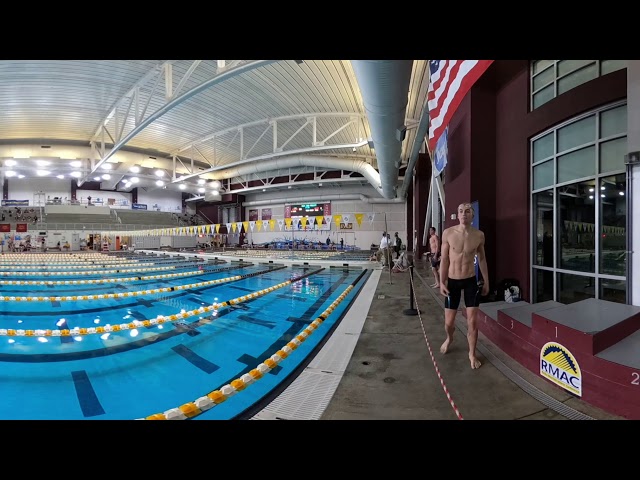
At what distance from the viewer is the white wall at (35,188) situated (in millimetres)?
24766

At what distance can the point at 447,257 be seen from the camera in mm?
2785

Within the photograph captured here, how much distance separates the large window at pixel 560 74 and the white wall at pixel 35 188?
35.6 m

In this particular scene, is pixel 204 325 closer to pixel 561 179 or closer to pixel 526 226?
pixel 526 226

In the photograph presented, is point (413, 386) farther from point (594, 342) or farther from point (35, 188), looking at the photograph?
point (35, 188)

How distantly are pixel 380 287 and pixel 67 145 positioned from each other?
20.7m

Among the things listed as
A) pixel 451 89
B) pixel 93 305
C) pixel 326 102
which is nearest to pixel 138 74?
pixel 326 102

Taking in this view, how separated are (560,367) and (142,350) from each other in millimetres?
4748

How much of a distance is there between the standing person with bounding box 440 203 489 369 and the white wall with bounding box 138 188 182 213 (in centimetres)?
3400

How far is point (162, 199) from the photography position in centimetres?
3058

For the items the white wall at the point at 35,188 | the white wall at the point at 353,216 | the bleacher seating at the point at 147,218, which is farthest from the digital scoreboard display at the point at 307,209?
the white wall at the point at 35,188

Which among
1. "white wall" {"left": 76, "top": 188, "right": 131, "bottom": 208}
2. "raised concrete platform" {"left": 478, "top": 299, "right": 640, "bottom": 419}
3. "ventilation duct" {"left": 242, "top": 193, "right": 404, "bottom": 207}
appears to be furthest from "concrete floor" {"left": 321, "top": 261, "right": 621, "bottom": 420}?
"white wall" {"left": 76, "top": 188, "right": 131, "bottom": 208}

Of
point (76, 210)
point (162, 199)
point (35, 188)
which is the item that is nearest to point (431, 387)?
point (76, 210)

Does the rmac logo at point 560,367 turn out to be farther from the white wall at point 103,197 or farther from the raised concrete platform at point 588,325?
the white wall at point 103,197

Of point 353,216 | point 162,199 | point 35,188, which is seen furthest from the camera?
point 162,199
